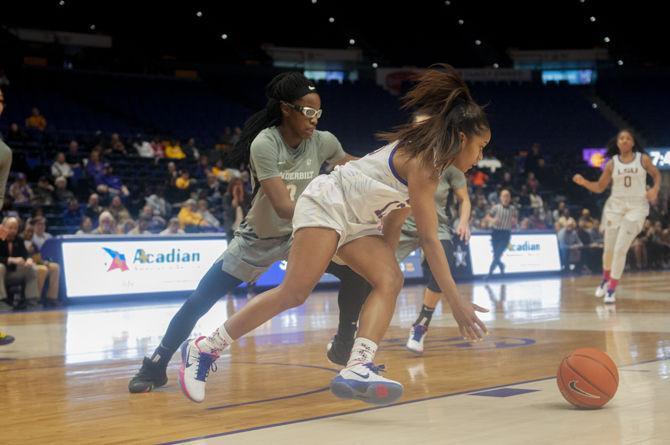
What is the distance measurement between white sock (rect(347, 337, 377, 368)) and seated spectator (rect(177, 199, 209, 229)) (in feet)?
43.4

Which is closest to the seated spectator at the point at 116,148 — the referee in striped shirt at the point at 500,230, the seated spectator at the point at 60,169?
the seated spectator at the point at 60,169

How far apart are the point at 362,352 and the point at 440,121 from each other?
1155 mm

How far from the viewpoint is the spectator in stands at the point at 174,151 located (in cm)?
2456

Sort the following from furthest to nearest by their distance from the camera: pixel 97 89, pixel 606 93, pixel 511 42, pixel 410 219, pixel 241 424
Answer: pixel 511 42 < pixel 606 93 < pixel 97 89 < pixel 410 219 < pixel 241 424

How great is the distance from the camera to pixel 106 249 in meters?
13.7

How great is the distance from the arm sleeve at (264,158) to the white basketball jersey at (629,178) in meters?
7.63

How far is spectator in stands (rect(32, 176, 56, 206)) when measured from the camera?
1839cm

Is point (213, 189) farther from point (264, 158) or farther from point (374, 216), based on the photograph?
point (374, 216)

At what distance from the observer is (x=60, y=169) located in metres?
19.9

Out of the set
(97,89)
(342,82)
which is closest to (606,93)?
(342,82)

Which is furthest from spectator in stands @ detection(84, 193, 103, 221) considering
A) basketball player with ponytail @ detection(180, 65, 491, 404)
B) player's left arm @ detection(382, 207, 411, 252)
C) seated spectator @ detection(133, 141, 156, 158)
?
player's left arm @ detection(382, 207, 411, 252)

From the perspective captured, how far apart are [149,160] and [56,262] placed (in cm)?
1012

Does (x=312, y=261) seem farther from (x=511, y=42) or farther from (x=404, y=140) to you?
(x=511, y=42)

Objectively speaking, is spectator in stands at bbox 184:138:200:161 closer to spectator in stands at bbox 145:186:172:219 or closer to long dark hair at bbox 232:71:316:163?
spectator in stands at bbox 145:186:172:219
